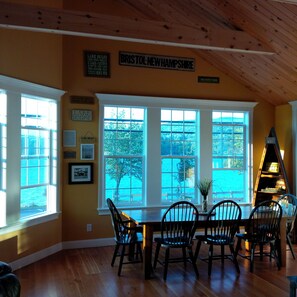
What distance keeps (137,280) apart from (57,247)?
1.76m

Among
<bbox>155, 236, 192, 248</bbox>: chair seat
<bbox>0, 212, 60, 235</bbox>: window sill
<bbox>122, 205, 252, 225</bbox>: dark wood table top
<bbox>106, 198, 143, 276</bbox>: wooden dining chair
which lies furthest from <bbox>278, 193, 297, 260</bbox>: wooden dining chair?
<bbox>0, 212, 60, 235</bbox>: window sill

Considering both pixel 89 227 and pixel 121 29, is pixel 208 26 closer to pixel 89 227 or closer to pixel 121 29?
pixel 121 29

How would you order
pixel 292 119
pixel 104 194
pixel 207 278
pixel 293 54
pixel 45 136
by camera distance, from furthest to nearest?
1. pixel 292 119
2. pixel 104 194
3. pixel 45 136
4. pixel 293 54
5. pixel 207 278

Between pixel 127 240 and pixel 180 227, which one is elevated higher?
pixel 180 227

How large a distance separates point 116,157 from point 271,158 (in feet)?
9.27

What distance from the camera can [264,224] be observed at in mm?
4484

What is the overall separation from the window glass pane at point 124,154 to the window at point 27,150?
35.3 inches

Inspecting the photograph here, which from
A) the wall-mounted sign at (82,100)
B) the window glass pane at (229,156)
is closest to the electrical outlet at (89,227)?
the wall-mounted sign at (82,100)

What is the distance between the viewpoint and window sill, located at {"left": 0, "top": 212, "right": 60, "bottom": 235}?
435 cm

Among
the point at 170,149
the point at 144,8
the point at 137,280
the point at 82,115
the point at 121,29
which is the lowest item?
the point at 137,280

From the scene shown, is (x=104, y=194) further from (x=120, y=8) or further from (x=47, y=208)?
(x=120, y=8)

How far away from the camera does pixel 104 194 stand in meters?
5.73

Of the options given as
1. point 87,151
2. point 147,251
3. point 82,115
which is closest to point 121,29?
point 82,115

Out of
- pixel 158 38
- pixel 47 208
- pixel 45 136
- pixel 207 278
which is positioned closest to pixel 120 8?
pixel 158 38
